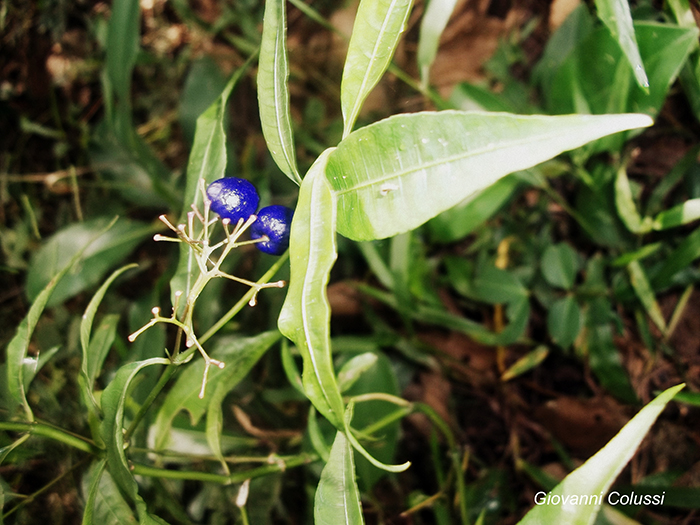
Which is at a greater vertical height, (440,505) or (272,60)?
(272,60)

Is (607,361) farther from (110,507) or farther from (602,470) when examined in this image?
(110,507)

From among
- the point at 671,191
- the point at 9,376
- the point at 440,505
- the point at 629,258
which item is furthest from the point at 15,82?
the point at 671,191

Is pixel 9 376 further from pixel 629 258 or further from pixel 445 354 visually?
pixel 629 258

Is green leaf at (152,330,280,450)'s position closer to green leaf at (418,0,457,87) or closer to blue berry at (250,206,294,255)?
blue berry at (250,206,294,255)

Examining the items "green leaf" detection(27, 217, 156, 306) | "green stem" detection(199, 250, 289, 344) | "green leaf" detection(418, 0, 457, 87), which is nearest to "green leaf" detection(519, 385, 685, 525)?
"green stem" detection(199, 250, 289, 344)

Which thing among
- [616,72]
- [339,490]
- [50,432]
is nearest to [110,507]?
[50,432]

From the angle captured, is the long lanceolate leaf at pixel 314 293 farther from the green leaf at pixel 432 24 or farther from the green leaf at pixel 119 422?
the green leaf at pixel 432 24
